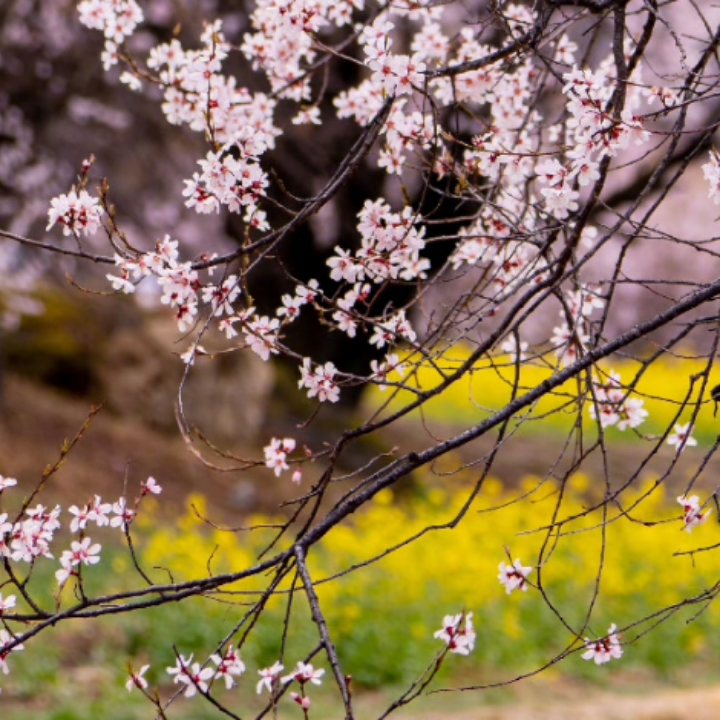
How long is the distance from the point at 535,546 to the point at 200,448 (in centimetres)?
379

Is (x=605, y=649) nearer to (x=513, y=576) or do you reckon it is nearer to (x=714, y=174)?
(x=513, y=576)

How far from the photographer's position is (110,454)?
10258 millimetres

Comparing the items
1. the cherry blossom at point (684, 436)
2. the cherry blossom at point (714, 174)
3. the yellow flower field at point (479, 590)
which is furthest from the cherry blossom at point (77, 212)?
the yellow flower field at point (479, 590)

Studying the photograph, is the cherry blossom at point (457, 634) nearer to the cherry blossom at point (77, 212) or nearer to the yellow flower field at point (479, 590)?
the cherry blossom at point (77, 212)

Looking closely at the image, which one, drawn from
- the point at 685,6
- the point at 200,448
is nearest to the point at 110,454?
the point at 200,448

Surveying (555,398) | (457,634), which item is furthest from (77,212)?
(555,398)

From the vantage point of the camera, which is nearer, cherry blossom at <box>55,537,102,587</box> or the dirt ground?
cherry blossom at <box>55,537,102,587</box>

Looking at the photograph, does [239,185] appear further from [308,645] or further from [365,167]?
[365,167]

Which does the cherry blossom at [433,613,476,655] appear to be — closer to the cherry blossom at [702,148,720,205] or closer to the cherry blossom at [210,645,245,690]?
the cherry blossom at [210,645,245,690]

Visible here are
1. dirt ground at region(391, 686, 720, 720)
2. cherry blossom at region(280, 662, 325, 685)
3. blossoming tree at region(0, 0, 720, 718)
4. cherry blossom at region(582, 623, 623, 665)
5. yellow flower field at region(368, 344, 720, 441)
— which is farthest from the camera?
yellow flower field at region(368, 344, 720, 441)

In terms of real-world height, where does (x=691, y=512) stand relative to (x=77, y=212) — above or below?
below

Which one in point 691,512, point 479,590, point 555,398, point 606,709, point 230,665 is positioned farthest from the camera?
point 555,398

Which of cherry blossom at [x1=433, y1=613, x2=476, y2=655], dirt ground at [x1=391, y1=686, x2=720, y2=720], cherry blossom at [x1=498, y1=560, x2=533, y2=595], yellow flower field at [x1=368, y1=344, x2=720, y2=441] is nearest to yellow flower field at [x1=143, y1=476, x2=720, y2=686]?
dirt ground at [x1=391, y1=686, x2=720, y2=720]

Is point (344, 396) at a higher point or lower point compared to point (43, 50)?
lower
